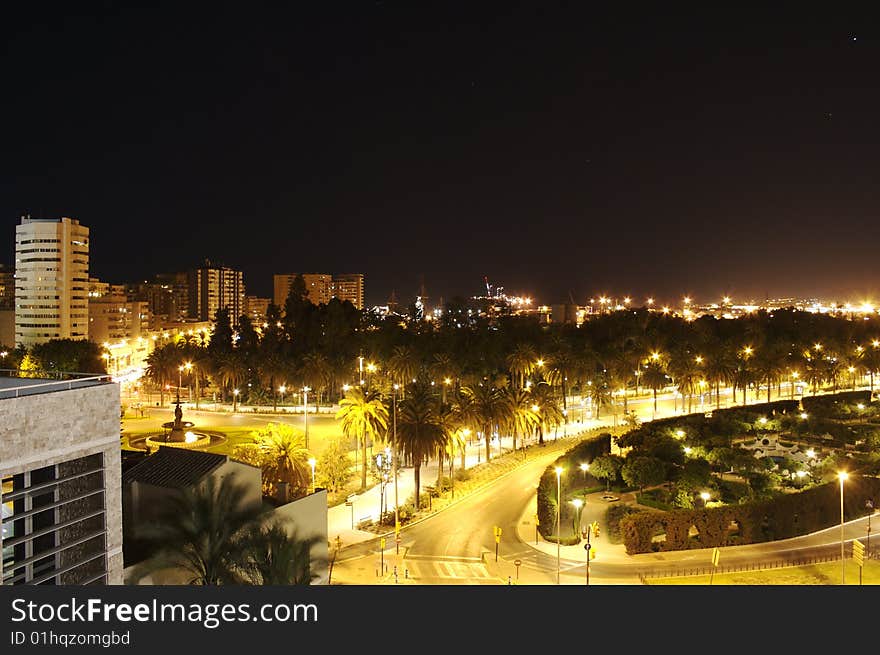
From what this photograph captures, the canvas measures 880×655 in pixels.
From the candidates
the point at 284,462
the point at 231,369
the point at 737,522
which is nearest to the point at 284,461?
the point at 284,462

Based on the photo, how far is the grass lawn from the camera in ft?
74.6

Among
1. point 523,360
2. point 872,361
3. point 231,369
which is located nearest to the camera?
point 523,360

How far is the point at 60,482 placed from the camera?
39.6 ft

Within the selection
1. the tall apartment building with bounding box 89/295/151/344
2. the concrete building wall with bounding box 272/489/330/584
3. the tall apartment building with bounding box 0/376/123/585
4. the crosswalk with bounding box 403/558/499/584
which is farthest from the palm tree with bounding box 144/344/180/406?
the tall apartment building with bounding box 89/295/151/344

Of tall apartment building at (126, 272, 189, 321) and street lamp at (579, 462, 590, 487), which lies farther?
tall apartment building at (126, 272, 189, 321)

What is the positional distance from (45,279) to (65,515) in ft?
296

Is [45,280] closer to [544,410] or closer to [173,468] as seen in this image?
[544,410]

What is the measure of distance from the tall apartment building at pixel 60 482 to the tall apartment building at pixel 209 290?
169930 millimetres

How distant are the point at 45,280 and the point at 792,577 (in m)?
94.9

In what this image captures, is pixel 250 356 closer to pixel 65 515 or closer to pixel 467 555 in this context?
pixel 467 555

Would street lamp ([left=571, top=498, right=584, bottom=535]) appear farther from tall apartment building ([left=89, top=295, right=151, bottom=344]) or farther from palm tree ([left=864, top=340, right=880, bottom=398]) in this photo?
tall apartment building ([left=89, top=295, right=151, bottom=344])

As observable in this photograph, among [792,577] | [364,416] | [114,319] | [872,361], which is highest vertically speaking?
[114,319]

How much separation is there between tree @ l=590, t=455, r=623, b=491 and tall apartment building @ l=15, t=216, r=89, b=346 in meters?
80.8

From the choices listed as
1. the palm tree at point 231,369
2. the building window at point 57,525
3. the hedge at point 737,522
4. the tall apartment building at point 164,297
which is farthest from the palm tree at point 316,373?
the tall apartment building at point 164,297
